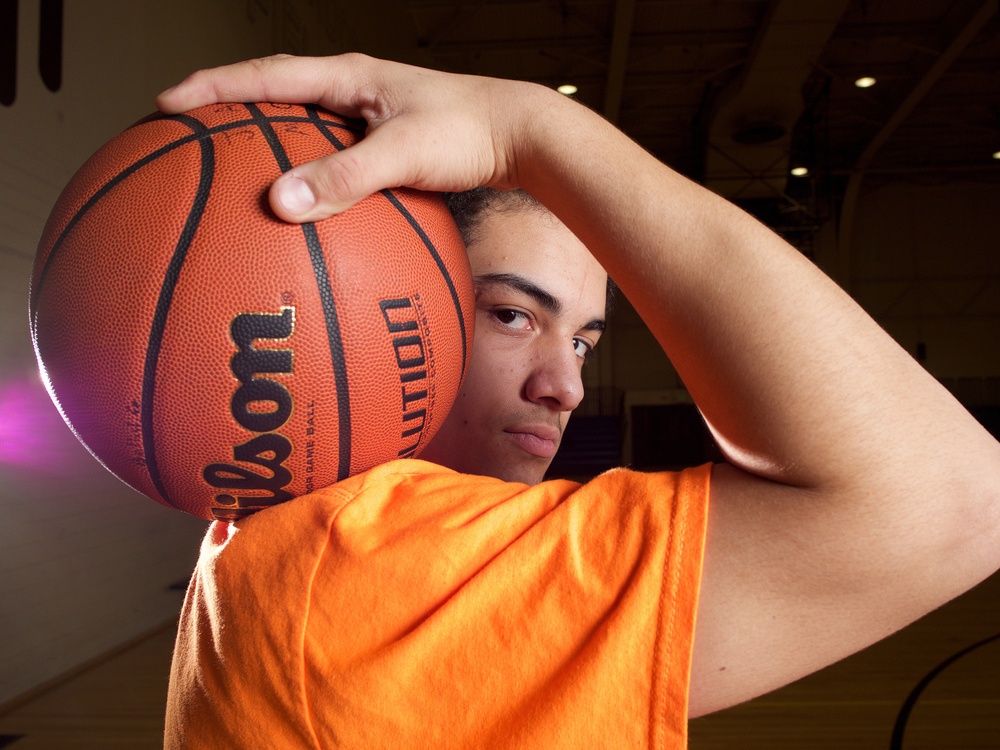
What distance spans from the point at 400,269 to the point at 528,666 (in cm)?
32

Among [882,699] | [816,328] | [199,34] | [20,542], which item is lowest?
[882,699]

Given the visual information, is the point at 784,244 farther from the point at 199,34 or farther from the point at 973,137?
the point at 973,137

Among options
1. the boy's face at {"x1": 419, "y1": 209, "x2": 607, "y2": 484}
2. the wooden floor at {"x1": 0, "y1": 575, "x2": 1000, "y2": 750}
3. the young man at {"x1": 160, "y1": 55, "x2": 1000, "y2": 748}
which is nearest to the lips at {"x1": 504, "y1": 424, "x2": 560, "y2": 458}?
the boy's face at {"x1": 419, "y1": 209, "x2": 607, "y2": 484}

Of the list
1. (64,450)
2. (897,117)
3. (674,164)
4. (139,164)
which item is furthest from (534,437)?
(674,164)

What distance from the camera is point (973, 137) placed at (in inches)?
401

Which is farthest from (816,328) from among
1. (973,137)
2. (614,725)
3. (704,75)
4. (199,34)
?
(973,137)

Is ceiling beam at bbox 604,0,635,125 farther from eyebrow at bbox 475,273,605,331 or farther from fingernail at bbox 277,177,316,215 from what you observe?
fingernail at bbox 277,177,316,215

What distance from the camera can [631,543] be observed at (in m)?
0.51

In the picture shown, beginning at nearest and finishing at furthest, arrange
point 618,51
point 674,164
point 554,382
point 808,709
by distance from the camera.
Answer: point 554,382, point 808,709, point 618,51, point 674,164

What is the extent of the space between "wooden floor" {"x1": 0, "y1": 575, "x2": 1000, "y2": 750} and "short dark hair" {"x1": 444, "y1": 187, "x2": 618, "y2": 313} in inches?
71.8

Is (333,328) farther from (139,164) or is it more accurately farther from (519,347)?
(519,347)

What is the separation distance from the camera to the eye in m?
0.96

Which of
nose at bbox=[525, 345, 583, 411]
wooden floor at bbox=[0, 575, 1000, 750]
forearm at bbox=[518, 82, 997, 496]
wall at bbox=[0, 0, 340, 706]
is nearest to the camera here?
forearm at bbox=[518, 82, 997, 496]

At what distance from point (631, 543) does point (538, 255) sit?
535 mm
